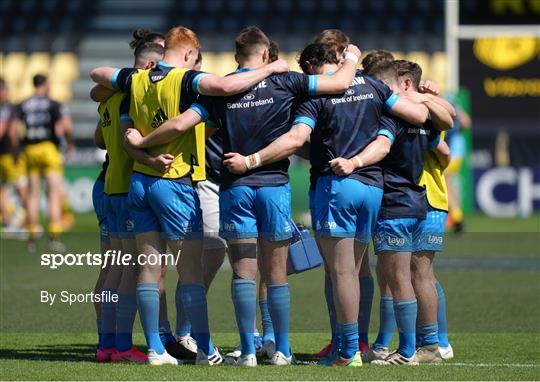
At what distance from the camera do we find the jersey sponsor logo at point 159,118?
738cm

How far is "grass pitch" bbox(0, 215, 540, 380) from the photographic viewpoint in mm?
7012

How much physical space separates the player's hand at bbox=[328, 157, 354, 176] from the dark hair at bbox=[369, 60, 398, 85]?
32.5 inches

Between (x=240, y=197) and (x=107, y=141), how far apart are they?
1175 millimetres

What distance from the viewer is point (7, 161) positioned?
18.4 meters

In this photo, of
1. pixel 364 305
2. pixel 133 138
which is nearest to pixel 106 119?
pixel 133 138

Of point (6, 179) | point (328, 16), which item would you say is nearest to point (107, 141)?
point (6, 179)

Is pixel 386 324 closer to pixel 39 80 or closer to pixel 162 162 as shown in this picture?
pixel 162 162

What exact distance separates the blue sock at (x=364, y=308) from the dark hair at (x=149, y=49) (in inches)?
81.1

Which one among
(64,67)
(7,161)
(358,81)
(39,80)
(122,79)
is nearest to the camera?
(358,81)

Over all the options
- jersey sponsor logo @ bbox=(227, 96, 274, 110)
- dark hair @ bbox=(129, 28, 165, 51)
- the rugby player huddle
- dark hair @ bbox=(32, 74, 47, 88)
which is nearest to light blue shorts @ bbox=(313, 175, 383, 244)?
the rugby player huddle

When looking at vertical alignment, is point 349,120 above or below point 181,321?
above

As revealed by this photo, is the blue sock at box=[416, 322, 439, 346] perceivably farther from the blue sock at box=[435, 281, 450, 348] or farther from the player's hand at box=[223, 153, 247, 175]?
the player's hand at box=[223, 153, 247, 175]

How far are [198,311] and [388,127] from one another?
1.64 meters

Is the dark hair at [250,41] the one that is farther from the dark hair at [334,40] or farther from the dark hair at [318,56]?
the dark hair at [334,40]
